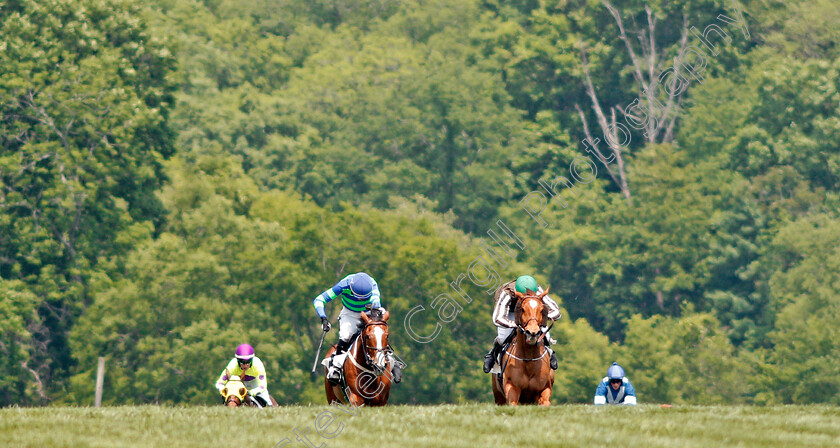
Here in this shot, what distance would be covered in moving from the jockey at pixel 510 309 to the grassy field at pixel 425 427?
3.18 feet

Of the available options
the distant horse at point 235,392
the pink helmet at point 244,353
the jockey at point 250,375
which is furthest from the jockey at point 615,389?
the pink helmet at point 244,353

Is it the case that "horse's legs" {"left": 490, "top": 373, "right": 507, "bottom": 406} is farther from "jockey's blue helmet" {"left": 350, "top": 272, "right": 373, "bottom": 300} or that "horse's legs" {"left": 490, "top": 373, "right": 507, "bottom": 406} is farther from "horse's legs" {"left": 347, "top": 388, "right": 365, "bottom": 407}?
"jockey's blue helmet" {"left": 350, "top": 272, "right": 373, "bottom": 300}

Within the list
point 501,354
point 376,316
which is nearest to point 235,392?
point 376,316

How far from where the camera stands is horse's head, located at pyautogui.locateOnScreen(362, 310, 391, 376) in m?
21.4

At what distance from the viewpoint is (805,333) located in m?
72.9

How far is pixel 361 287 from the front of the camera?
74.2ft

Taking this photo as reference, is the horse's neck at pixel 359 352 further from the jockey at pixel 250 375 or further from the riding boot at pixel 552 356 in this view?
the riding boot at pixel 552 356

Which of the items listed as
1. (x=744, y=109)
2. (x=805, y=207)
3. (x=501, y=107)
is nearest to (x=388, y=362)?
(x=805, y=207)

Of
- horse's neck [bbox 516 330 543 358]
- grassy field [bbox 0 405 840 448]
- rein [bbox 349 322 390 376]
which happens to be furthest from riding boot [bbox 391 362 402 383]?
horse's neck [bbox 516 330 543 358]

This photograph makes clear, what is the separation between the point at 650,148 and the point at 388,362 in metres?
Answer: 78.2

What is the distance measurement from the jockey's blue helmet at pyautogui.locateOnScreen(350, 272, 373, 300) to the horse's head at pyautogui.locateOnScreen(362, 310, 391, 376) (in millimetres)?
981

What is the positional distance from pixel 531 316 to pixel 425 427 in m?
2.40

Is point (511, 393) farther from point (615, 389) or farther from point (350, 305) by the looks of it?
point (615, 389)

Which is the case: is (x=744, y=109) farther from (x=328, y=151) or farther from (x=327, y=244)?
(x=327, y=244)
